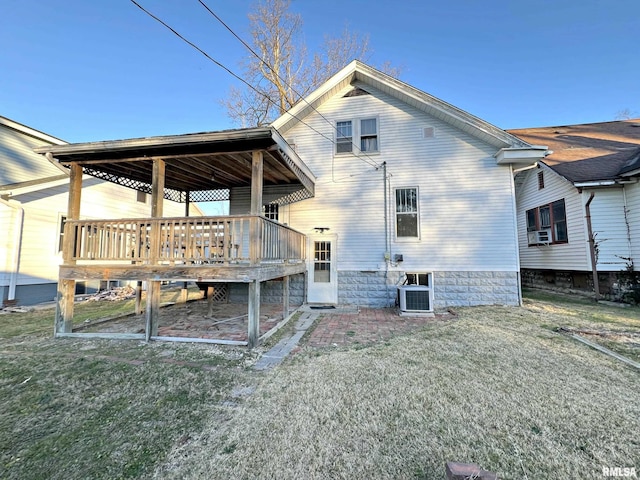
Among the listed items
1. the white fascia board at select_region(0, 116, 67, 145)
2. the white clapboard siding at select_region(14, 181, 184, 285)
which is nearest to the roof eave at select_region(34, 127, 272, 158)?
the white clapboard siding at select_region(14, 181, 184, 285)

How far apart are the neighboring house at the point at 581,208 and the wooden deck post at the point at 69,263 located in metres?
12.5

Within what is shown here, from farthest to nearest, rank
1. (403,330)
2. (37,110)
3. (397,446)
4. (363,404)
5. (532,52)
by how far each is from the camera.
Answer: (37,110) → (532,52) → (403,330) → (363,404) → (397,446)

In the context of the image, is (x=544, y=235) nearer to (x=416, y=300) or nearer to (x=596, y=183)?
(x=596, y=183)

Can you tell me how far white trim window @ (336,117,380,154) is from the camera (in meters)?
8.99

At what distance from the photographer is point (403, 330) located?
19.1ft

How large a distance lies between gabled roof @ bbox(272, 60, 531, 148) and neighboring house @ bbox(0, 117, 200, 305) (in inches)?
337

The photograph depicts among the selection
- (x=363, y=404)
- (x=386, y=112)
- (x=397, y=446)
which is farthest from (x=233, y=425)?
(x=386, y=112)

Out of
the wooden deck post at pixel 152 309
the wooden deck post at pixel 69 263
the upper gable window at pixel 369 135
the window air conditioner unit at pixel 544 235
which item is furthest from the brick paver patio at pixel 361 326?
the window air conditioner unit at pixel 544 235

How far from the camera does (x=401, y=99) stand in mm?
8820

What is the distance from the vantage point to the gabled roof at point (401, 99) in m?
7.91

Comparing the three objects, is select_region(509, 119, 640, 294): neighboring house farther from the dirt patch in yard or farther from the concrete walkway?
the dirt patch in yard

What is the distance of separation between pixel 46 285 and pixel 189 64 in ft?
30.6

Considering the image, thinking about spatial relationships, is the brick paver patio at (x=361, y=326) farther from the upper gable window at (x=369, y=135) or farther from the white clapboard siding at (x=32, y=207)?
the white clapboard siding at (x=32, y=207)

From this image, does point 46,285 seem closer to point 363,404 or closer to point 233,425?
point 233,425
